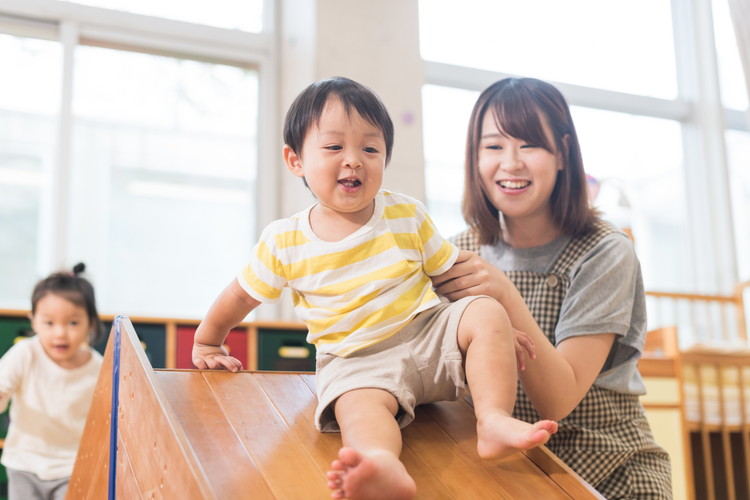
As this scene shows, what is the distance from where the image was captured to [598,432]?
1190 mm

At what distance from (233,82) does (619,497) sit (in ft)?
8.98

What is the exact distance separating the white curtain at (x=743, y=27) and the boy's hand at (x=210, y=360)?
3485 mm

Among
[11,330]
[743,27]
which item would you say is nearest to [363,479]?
[11,330]

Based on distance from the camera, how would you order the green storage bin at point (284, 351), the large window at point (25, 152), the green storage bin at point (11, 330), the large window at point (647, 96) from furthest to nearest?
1. the large window at point (647, 96)
2. the large window at point (25, 152)
3. the green storage bin at point (284, 351)
4. the green storage bin at point (11, 330)

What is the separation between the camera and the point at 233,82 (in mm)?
3461

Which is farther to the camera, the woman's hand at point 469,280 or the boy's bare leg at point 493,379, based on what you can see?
the woman's hand at point 469,280

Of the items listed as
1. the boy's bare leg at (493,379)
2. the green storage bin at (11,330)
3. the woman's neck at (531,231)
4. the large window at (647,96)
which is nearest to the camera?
the boy's bare leg at (493,379)

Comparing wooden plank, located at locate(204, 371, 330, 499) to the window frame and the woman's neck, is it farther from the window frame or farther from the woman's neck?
the window frame

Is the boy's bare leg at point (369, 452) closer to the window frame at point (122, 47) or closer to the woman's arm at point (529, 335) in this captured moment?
the woman's arm at point (529, 335)

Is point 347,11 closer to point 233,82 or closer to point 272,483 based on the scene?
point 233,82

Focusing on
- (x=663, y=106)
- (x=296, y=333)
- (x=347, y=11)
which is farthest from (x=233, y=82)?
(x=663, y=106)

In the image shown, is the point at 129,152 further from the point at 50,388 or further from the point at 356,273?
the point at 356,273

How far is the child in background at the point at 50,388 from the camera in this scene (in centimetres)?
202

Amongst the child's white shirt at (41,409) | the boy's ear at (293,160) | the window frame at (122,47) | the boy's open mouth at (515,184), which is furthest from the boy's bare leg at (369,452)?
the window frame at (122,47)
